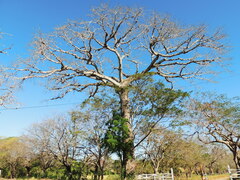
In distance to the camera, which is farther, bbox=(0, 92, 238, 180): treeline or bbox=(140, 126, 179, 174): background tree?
bbox=(140, 126, 179, 174): background tree

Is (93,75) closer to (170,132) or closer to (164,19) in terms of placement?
(164,19)

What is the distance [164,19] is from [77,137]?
1267 centimetres

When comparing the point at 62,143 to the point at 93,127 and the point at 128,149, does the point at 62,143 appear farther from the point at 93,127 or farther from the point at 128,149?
the point at 128,149

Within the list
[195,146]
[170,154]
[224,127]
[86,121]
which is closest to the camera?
[224,127]

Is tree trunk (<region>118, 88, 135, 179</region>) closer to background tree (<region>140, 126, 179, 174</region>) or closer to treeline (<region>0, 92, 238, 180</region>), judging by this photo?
treeline (<region>0, 92, 238, 180</region>)

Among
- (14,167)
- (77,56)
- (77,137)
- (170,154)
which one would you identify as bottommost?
(14,167)

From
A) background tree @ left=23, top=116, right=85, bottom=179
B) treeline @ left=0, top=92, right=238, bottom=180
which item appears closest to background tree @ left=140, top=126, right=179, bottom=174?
treeline @ left=0, top=92, right=238, bottom=180

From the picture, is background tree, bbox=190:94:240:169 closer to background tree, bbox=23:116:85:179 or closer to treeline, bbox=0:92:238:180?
treeline, bbox=0:92:238:180

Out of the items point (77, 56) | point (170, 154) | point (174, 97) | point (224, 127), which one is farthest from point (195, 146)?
point (77, 56)

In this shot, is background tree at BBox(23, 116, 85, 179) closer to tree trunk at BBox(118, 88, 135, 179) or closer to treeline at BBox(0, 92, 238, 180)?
treeline at BBox(0, 92, 238, 180)

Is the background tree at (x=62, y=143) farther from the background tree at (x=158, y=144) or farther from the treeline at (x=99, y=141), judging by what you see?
the background tree at (x=158, y=144)

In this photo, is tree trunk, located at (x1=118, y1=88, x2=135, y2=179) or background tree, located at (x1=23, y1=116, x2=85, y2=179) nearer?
tree trunk, located at (x1=118, y1=88, x2=135, y2=179)

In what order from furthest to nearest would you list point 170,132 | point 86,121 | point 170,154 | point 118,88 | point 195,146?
point 170,154 < point 195,146 < point 170,132 < point 86,121 < point 118,88

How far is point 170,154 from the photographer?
21953 millimetres
